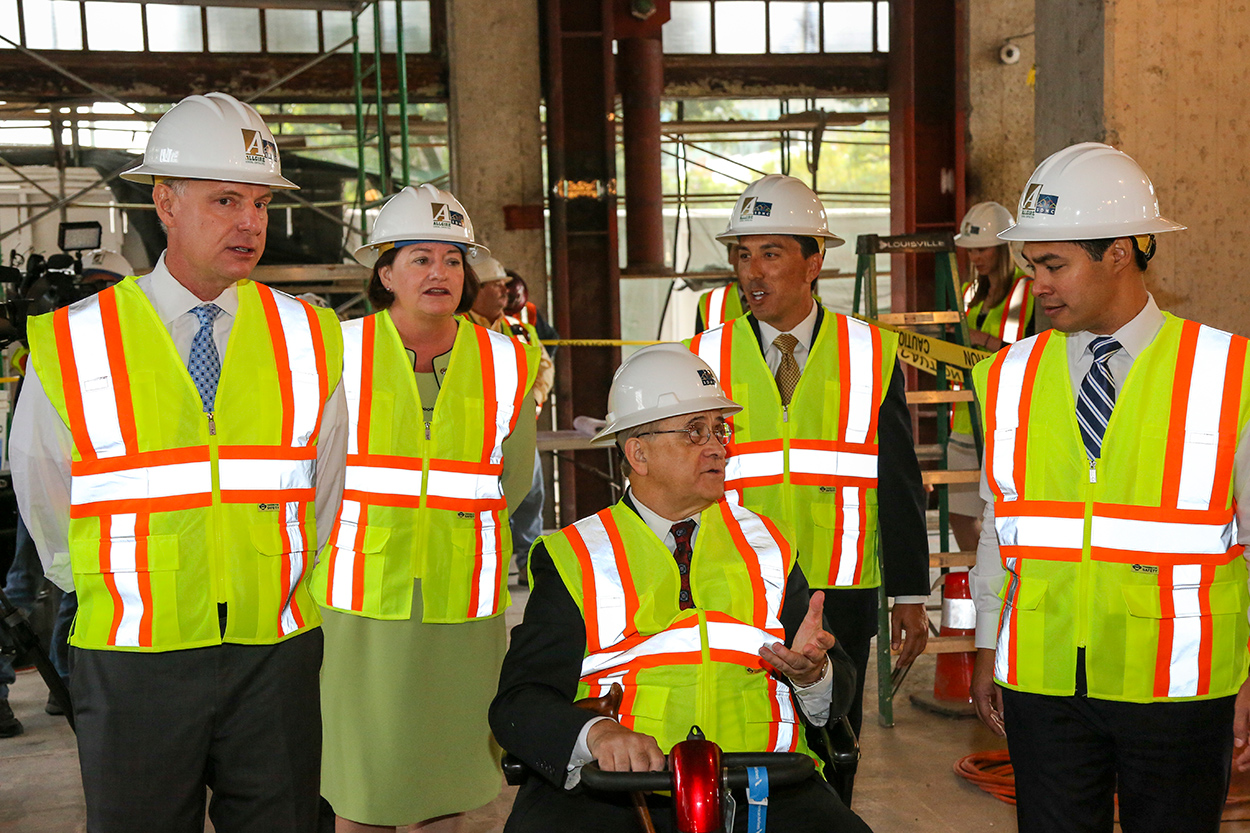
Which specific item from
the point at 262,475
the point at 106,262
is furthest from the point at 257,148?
the point at 106,262

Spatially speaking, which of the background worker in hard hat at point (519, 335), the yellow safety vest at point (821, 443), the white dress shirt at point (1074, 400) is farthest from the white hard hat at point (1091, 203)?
the background worker in hard hat at point (519, 335)

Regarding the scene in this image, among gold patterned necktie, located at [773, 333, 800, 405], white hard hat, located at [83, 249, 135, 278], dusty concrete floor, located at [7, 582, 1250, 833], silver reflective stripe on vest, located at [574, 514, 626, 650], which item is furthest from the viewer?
white hard hat, located at [83, 249, 135, 278]

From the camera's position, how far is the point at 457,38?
38.9ft

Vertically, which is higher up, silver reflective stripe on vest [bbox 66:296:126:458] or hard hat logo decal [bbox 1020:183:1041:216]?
hard hat logo decal [bbox 1020:183:1041:216]

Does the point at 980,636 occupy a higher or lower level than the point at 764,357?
lower

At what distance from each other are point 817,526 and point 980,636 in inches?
29.9

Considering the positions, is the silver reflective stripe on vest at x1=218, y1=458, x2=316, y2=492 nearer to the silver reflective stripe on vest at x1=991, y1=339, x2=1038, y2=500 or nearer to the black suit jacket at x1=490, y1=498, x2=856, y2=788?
the black suit jacket at x1=490, y1=498, x2=856, y2=788

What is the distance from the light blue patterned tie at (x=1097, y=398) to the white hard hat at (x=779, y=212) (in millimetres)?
1263

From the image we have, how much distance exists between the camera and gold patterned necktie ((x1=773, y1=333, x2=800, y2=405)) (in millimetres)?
4008

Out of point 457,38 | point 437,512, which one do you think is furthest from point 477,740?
point 457,38

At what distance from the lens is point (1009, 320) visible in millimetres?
6871

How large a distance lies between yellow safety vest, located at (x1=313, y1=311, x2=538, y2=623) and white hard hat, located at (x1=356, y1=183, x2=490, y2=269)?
287 millimetres

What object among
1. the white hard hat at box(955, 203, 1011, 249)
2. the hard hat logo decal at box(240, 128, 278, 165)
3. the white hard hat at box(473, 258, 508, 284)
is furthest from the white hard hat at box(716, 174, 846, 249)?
the white hard hat at box(473, 258, 508, 284)

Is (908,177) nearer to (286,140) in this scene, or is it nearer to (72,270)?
(286,140)
